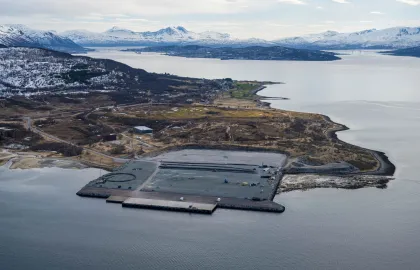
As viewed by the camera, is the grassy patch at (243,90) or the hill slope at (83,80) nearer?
the hill slope at (83,80)

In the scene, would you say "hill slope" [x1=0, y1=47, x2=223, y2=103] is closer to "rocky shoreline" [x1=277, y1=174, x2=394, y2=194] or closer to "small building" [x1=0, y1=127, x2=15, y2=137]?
"small building" [x1=0, y1=127, x2=15, y2=137]

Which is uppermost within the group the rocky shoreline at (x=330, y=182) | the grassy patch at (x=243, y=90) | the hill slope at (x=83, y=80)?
the hill slope at (x=83, y=80)

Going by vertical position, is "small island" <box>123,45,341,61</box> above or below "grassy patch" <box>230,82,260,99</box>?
above

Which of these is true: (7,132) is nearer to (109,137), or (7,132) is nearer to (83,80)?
(109,137)

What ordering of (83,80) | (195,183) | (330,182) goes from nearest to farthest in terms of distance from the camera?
(195,183) < (330,182) < (83,80)

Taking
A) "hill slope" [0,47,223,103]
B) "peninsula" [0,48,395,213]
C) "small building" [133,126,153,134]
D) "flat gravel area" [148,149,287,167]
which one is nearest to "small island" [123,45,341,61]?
"hill slope" [0,47,223,103]

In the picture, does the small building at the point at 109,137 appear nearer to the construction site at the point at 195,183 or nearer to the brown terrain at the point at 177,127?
the brown terrain at the point at 177,127

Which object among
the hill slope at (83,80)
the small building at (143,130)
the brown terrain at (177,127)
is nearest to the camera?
the brown terrain at (177,127)

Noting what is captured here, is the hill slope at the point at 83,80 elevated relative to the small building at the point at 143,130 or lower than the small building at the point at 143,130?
elevated

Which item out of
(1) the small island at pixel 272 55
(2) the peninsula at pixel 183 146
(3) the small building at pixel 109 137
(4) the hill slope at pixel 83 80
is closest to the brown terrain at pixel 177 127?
(2) the peninsula at pixel 183 146

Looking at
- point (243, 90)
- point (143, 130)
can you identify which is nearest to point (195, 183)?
point (143, 130)

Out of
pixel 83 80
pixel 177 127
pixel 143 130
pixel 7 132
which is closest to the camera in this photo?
pixel 7 132

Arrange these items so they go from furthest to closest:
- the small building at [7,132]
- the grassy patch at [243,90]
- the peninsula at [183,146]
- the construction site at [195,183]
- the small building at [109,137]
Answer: the grassy patch at [243,90] → the small building at [7,132] → the small building at [109,137] → the peninsula at [183,146] → the construction site at [195,183]
